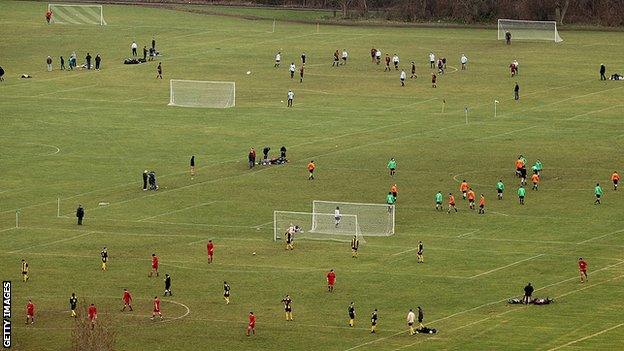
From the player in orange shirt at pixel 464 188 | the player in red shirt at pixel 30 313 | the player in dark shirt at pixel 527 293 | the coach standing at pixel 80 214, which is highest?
the player in orange shirt at pixel 464 188

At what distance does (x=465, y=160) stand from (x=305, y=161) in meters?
12.4

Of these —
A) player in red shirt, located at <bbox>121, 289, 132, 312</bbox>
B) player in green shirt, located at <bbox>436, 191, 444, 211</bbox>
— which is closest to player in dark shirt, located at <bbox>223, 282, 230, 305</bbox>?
player in red shirt, located at <bbox>121, 289, 132, 312</bbox>

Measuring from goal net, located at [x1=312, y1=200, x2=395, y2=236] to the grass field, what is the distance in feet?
4.65

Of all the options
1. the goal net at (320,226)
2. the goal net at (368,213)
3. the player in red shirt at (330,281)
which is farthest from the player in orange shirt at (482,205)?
the player in red shirt at (330,281)

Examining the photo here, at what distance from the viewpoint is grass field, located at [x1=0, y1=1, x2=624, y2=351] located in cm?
10794

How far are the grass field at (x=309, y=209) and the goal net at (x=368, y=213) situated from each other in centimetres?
142

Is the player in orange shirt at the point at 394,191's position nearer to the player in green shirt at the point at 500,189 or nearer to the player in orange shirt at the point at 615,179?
the player in green shirt at the point at 500,189

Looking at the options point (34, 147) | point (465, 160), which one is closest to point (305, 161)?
point (465, 160)

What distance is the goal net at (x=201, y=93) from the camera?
190000 millimetres

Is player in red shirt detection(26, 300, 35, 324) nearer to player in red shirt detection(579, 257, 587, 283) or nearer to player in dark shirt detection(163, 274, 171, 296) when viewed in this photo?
player in dark shirt detection(163, 274, 171, 296)

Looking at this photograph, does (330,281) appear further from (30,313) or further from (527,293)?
(30,313)

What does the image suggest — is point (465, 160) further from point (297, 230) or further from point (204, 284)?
point (204, 284)

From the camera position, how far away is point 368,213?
5315 inches

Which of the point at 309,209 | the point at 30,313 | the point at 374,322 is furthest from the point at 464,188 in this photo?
the point at 30,313
